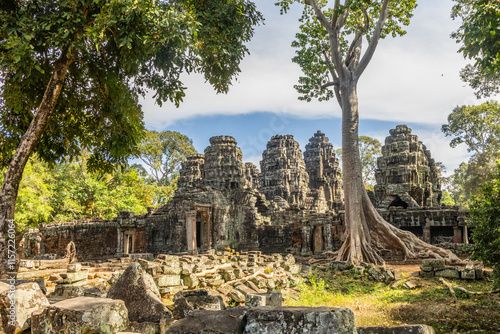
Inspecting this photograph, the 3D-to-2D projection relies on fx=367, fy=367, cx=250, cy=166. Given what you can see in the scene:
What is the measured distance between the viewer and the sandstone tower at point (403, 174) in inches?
877

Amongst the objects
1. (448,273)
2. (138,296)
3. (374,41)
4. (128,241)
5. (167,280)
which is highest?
(374,41)

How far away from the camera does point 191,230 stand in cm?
1912

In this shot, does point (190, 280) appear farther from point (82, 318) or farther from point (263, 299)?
point (82, 318)

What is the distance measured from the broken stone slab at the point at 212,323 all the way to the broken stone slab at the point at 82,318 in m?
0.76

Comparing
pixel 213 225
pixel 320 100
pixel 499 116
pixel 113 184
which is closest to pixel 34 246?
pixel 113 184

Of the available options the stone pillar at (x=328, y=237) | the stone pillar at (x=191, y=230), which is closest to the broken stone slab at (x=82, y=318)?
the stone pillar at (x=191, y=230)

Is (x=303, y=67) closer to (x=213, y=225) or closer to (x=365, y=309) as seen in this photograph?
(x=213, y=225)

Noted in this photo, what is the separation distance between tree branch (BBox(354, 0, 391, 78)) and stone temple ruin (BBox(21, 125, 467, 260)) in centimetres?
741

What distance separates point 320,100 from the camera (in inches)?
747

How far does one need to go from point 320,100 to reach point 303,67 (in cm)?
191

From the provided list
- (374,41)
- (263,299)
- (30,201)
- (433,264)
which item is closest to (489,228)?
(433,264)

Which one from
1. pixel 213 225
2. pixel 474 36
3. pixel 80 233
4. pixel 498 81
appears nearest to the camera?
pixel 474 36

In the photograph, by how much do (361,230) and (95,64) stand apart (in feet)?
35.6

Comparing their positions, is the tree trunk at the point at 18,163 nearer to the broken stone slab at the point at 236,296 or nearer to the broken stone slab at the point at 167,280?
the broken stone slab at the point at 167,280
